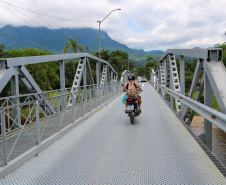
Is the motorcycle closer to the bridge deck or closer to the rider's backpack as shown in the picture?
the rider's backpack

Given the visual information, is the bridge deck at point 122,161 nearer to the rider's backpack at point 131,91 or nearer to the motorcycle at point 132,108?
the motorcycle at point 132,108

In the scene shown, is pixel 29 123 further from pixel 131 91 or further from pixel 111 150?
pixel 131 91

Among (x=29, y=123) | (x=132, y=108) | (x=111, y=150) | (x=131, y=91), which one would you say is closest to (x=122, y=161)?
(x=111, y=150)

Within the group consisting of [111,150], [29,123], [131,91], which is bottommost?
[111,150]

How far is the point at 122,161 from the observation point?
14.1ft

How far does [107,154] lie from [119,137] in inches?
55.6

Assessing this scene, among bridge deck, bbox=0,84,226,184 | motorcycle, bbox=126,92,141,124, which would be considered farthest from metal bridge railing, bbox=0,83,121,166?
motorcycle, bbox=126,92,141,124

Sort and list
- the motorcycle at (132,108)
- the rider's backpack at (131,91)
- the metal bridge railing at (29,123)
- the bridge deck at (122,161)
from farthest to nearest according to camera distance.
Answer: the rider's backpack at (131,91) < the motorcycle at (132,108) < the metal bridge railing at (29,123) < the bridge deck at (122,161)

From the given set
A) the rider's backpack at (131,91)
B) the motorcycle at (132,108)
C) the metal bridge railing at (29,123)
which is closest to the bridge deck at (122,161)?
the metal bridge railing at (29,123)

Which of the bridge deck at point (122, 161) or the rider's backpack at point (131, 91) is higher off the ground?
the rider's backpack at point (131, 91)

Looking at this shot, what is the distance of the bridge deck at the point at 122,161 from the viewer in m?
3.62

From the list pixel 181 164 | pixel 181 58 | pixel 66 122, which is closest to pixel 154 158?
pixel 181 164

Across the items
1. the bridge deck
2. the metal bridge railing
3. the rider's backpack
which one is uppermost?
the rider's backpack

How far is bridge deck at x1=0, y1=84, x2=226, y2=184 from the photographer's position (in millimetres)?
3615
